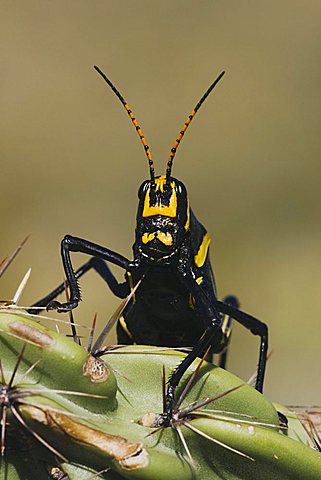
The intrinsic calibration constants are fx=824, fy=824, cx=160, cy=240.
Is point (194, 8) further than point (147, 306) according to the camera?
Yes

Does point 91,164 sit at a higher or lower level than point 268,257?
higher

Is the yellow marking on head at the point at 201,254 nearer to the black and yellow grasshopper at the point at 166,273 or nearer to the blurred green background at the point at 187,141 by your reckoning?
the black and yellow grasshopper at the point at 166,273

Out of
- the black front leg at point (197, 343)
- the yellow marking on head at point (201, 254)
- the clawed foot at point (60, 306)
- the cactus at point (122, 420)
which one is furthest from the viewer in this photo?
the yellow marking on head at point (201, 254)

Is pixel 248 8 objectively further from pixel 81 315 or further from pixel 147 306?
pixel 147 306

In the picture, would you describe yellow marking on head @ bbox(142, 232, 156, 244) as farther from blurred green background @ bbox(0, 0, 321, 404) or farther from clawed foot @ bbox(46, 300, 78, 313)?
blurred green background @ bbox(0, 0, 321, 404)

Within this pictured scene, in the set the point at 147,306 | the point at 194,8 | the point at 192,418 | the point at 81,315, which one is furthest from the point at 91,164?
the point at 192,418

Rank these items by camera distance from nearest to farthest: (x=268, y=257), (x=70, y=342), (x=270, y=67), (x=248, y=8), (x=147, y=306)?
(x=70, y=342) < (x=147, y=306) < (x=268, y=257) < (x=270, y=67) < (x=248, y=8)

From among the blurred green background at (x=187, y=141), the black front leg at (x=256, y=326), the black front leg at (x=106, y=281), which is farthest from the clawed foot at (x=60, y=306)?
the blurred green background at (x=187, y=141)
